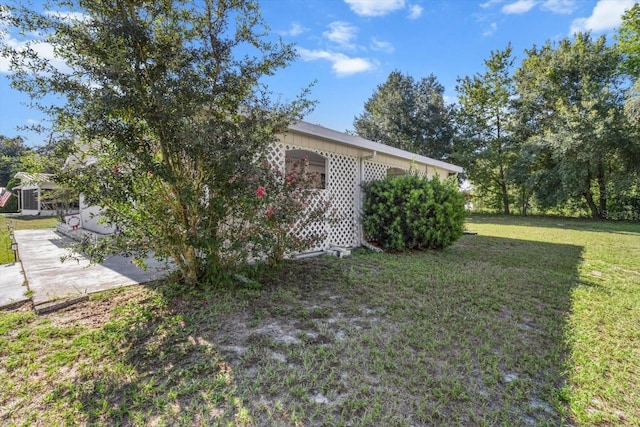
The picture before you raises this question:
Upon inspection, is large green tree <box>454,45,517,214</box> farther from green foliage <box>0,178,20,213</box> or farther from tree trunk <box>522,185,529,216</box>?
green foliage <box>0,178,20,213</box>

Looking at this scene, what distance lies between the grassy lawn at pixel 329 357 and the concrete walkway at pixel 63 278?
26cm

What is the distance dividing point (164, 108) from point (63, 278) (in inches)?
123

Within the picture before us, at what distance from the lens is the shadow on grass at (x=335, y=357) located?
1.96 metres

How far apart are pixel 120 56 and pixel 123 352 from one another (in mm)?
2583

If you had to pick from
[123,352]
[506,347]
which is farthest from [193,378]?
[506,347]

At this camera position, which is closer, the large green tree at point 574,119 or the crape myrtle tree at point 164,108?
the crape myrtle tree at point 164,108

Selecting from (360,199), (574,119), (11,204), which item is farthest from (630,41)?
(11,204)

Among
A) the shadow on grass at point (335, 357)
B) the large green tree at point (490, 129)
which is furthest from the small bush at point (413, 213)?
the large green tree at point (490, 129)

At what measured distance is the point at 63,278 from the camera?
4.48 meters

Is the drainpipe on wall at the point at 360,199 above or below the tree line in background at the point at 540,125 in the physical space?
below

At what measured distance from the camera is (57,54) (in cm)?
309

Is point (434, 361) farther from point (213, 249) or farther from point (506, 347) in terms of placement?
point (213, 249)

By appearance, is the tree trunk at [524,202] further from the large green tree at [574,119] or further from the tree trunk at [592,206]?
the tree trunk at [592,206]

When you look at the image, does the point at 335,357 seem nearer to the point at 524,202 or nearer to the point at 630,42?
the point at 524,202
